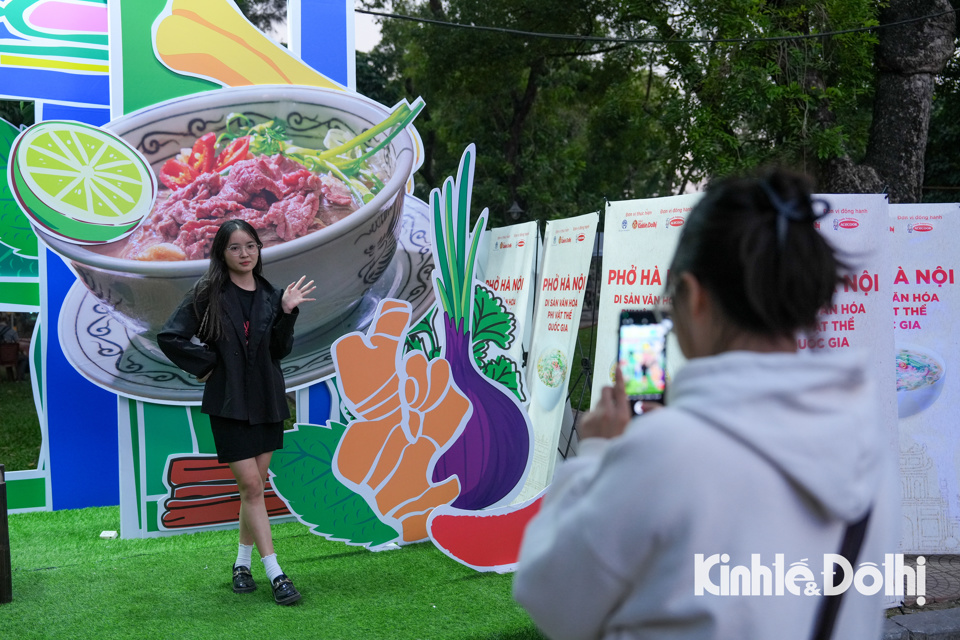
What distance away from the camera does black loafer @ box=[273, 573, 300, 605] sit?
136 inches

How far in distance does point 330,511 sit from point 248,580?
18.0 inches

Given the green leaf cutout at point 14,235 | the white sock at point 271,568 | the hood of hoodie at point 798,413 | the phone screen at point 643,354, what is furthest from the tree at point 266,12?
the hood of hoodie at point 798,413

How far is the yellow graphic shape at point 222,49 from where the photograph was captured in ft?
15.1

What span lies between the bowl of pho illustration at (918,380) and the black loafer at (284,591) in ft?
10.3

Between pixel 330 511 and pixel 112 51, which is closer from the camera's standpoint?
pixel 330 511

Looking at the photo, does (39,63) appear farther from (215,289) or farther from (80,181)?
(215,289)

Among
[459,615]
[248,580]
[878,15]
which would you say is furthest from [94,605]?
[878,15]

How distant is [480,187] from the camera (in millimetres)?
13625

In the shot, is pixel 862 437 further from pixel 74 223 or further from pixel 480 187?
pixel 480 187

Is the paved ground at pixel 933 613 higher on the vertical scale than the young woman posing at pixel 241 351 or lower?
lower

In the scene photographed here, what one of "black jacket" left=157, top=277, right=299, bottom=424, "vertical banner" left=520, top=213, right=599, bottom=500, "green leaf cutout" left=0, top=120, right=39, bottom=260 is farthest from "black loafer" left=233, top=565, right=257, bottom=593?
"green leaf cutout" left=0, top=120, right=39, bottom=260

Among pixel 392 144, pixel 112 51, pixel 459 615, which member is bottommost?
pixel 459 615

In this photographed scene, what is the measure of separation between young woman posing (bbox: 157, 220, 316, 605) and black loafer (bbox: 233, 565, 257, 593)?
0.62 feet

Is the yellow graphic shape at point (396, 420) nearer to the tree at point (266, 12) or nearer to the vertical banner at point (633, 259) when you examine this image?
the vertical banner at point (633, 259)
